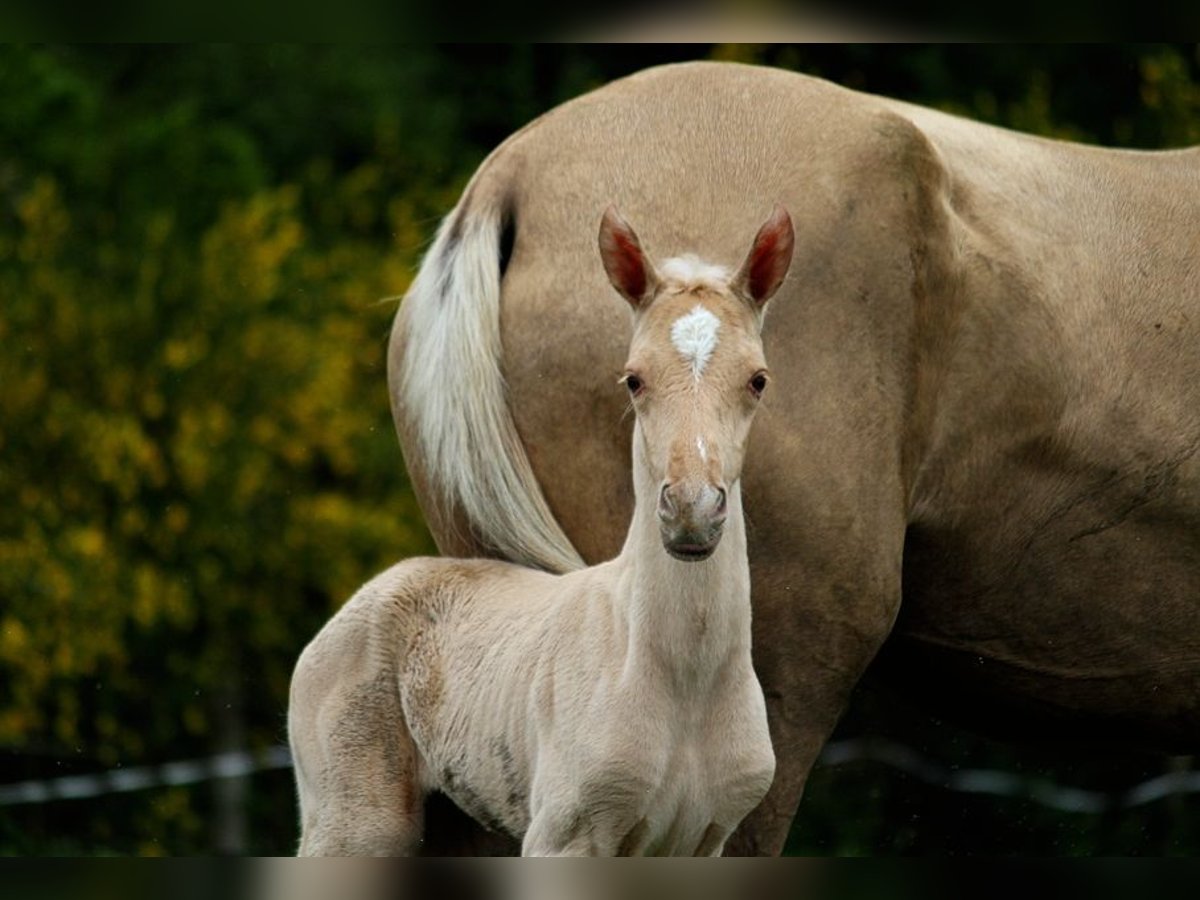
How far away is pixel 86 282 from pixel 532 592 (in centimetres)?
726

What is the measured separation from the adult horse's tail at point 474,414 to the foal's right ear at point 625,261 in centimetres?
82

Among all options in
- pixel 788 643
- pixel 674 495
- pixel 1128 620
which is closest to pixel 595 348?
pixel 788 643

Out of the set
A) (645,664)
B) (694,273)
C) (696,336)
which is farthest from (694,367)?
(645,664)

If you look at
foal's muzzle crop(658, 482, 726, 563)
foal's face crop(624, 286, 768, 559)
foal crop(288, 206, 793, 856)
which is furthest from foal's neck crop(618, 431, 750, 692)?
foal's muzzle crop(658, 482, 726, 563)

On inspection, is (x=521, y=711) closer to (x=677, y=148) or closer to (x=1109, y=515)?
(x=677, y=148)

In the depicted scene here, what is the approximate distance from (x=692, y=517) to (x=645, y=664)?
1.50 feet

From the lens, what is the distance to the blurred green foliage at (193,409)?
9.56 m

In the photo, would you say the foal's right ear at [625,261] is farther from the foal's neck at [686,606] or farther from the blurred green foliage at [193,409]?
the blurred green foliage at [193,409]

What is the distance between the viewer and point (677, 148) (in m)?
4.16

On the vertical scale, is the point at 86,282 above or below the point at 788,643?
below

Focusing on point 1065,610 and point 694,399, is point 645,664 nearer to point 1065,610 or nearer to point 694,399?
point 694,399

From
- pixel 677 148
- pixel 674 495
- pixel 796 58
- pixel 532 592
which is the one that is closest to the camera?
pixel 674 495

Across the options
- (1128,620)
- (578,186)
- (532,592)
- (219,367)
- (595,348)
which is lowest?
(219,367)

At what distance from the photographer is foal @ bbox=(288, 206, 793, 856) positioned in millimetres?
3131
